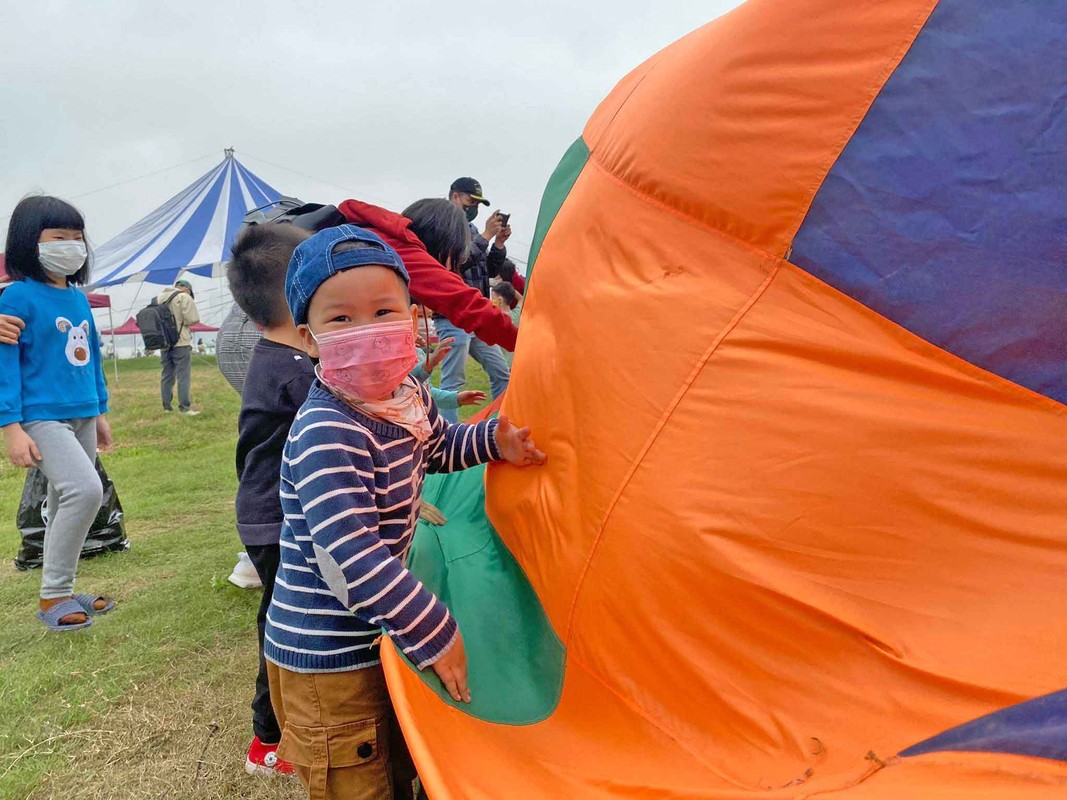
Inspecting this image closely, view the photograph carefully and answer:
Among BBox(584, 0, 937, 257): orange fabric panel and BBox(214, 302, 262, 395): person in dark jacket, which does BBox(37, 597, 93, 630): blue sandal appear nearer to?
BBox(214, 302, 262, 395): person in dark jacket

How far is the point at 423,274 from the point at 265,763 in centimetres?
182

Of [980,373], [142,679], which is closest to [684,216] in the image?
[980,373]

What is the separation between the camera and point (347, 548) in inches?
59.6

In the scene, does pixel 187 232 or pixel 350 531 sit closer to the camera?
pixel 350 531

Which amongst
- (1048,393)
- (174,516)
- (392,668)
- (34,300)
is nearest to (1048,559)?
(1048,393)

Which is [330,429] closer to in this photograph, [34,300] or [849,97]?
[849,97]

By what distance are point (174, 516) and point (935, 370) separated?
5597mm

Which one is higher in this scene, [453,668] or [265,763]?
[453,668]

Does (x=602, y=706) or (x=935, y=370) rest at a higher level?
(x=935, y=370)

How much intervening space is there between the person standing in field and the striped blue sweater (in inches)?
415

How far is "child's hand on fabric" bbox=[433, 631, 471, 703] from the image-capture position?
1596 millimetres

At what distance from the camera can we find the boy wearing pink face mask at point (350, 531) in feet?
5.02

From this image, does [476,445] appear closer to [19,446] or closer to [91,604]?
[19,446]

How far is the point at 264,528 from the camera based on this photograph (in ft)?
7.54
